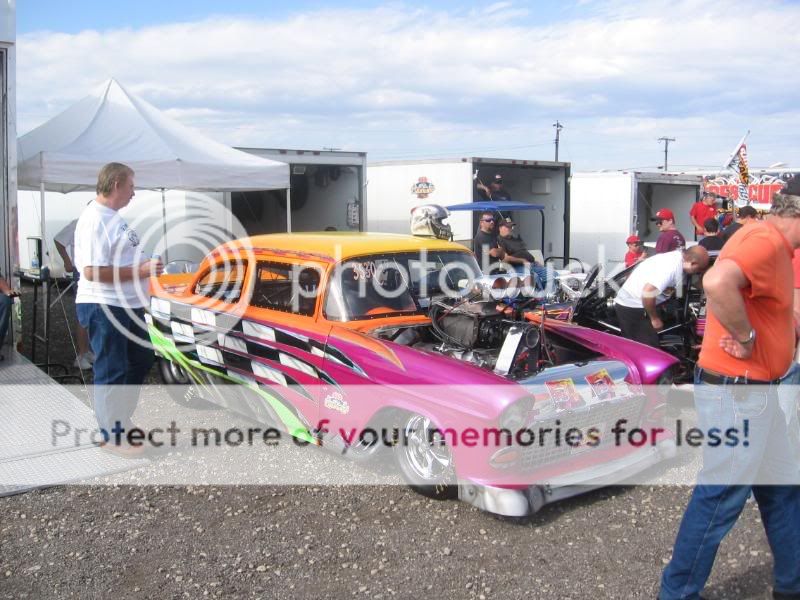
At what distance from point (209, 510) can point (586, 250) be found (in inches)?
524

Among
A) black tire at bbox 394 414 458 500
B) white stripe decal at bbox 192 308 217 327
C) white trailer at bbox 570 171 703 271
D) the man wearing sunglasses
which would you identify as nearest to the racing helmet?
the man wearing sunglasses

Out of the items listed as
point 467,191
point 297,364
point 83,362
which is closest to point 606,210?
point 467,191

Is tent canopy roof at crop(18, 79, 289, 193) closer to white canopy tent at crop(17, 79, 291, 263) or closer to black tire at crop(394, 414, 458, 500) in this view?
white canopy tent at crop(17, 79, 291, 263)

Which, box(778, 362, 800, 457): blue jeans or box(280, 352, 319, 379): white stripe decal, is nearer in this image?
box(778, 362, 800, 457): blue jeans

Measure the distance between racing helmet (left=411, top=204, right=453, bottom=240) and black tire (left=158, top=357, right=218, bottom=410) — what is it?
7025 millimetres

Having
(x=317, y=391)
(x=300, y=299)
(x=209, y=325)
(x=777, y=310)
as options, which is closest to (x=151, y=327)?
(x=209, y=325)

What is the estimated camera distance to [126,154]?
336 inches

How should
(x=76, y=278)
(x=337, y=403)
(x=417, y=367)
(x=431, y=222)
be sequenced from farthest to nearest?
(x=431, y=222) < (x=76, y=278) < (x=337, y=403) < (x=417, y=367)

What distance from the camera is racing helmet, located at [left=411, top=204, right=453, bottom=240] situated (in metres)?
13.0

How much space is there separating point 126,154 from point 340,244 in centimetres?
437

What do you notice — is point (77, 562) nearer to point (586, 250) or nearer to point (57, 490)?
point (57, 490)

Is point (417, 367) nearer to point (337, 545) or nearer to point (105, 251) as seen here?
point (337, 545)

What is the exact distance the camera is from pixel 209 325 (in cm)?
551

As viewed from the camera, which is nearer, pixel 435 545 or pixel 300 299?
pixel 435 545
